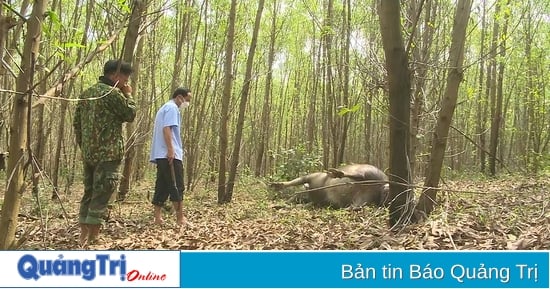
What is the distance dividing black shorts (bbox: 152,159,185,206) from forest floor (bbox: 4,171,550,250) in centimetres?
27

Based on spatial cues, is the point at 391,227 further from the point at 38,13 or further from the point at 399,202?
the point at 38,13

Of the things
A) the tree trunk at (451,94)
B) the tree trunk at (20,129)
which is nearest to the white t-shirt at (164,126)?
the tree trunk at (451,94)

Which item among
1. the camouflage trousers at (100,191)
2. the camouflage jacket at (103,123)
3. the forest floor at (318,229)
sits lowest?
the forest floor at (318,229)

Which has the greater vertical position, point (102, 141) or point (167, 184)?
point (102, 141)

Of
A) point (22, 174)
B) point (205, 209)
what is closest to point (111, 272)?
point (22, 174)

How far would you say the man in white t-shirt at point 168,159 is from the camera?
472cm

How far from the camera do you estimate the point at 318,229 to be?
4246 mm

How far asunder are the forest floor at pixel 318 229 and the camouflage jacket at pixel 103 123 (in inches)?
18.9

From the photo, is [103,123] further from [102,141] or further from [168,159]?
[168,159]

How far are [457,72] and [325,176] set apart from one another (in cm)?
357

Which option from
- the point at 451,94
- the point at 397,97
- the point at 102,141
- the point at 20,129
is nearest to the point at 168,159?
the point at 102,141

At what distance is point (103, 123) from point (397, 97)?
2255 millimetres

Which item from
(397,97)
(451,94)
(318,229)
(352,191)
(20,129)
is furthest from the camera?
(352,191)

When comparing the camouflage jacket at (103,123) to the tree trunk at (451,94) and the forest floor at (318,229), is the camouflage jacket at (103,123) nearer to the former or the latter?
the forest floor at (318,229)
